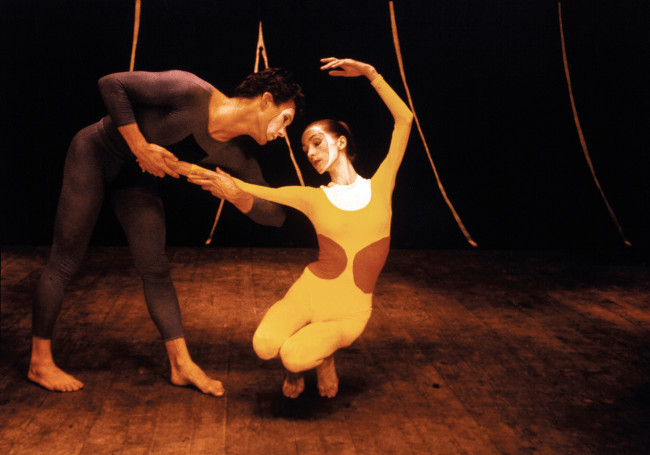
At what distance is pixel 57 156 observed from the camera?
13.6 ft

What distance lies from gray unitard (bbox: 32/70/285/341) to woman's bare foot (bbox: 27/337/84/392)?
5 cm

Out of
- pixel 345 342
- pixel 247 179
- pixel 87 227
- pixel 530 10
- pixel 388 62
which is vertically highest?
pixel 530 10

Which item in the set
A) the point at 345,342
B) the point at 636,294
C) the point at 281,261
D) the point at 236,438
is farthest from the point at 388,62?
the point at 236,438

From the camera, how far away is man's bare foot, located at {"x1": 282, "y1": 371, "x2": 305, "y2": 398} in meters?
2.35

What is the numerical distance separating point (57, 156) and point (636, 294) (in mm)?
3435

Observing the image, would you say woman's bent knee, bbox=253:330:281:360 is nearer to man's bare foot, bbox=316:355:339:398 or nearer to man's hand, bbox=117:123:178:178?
man's bare foot, bbox=316:355:339:398

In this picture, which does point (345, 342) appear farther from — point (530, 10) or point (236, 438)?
point (530, 10)

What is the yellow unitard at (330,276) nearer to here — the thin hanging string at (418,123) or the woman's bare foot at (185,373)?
the woman's bare foot at (185,373)

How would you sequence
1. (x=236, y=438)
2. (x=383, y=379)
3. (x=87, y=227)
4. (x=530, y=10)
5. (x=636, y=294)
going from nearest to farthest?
1. (x=236, y=438)
2. (x=87, y=227)
3. (x=383, y=379)
4. (x=636, y=294)
5. (x=530, y=10)

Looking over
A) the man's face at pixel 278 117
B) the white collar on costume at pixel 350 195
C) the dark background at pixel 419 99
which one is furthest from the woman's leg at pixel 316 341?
the dark background at pixel 419 99

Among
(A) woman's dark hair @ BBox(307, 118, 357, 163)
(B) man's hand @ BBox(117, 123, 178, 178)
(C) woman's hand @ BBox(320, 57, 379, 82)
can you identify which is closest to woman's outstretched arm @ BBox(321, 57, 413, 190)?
(C) woman's hand @ BBox(320, 57, 379, 82)

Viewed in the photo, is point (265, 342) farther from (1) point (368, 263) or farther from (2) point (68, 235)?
(2) point (68, 235)

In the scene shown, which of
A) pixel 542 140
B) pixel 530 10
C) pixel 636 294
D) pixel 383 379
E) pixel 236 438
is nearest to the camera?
pixel 236 438

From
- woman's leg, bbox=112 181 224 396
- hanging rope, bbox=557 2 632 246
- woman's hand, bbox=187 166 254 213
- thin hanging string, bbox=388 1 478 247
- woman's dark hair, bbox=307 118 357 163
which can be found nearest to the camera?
woman's hand, bbox=187 166 254 213
